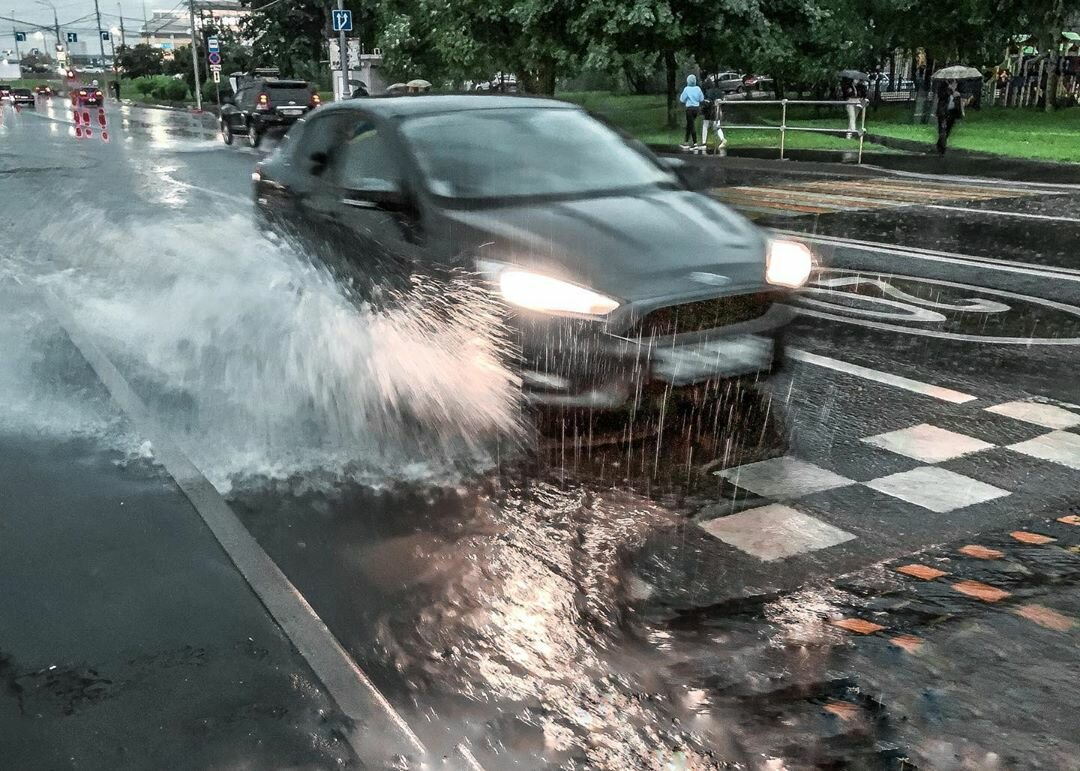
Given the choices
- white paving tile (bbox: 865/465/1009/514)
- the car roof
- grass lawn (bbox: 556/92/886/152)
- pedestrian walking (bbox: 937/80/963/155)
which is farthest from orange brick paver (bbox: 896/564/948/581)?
A: pedestrian walking (bbox: 937/80/963/155)

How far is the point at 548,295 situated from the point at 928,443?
1959mm

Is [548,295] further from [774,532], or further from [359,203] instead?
[359,203]

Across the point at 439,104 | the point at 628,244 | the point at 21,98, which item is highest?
the point at 439,104

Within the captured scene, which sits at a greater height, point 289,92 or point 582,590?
point 289,92

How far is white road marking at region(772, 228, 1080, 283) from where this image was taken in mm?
9633

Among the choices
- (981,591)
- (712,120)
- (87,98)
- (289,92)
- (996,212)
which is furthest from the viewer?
(87,98)

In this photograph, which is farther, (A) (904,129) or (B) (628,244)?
(A) (904,129)

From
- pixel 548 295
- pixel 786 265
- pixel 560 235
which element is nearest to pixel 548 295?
pixel 548 295

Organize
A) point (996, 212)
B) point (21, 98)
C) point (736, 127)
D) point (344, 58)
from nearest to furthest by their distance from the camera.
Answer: point (996, 212)
point (736, 127)
point (344, 58)
point (21, 98)

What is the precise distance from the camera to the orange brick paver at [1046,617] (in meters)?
3.45

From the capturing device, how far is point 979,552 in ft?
13.1

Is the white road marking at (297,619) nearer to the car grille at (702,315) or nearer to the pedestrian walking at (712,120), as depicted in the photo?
the car grille at (702,315)

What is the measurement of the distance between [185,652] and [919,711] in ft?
7.07

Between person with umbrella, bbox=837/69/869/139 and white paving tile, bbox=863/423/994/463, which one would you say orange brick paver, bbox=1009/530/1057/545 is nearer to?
white paving tile, bbox=863/423/994/463
